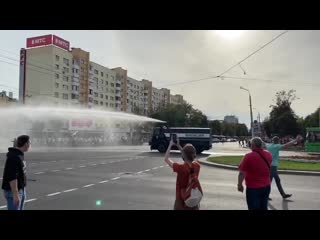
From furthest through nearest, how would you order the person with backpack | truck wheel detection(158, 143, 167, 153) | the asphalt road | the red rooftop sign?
the red rooftop sign, truck wheel detection(158, 143, 167, 153), the asphalt road, the person with backpack

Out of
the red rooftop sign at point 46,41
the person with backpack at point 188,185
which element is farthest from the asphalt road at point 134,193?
the red rooftop sign at point 46,41

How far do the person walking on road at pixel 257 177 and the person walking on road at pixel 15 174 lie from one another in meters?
3.57

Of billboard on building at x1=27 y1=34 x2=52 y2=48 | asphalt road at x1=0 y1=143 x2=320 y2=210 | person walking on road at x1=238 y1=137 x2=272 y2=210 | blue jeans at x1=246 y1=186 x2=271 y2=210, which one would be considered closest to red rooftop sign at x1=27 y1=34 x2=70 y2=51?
billboard on building at x1=27 y1=34 x2=52 y2=48

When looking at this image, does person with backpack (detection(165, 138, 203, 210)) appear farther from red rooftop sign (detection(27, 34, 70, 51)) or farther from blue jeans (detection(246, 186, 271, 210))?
red rooftop sign (detection(27, 34, 70, 51))

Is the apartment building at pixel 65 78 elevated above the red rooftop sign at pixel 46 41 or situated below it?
below

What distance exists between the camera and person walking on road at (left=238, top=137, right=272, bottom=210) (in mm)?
5883

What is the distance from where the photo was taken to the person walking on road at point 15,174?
5.15 metres

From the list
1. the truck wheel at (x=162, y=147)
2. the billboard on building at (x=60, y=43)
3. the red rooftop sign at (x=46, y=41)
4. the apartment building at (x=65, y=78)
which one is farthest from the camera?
the billboard on building at (x=60, y=43)

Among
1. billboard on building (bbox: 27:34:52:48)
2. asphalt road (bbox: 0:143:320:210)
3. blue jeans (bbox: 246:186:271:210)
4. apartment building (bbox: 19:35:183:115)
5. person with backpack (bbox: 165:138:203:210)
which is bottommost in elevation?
asphalt road (bbox: 0:143:320:210)

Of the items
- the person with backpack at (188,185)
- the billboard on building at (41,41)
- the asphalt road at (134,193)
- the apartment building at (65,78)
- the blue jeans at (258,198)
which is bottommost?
the asphalt road at (134,193)

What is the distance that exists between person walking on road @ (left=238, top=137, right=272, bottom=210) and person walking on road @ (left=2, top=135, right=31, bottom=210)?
3572 millimetres

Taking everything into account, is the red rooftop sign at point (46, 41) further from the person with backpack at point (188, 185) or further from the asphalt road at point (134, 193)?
the person with backpack at point (188, 185)
